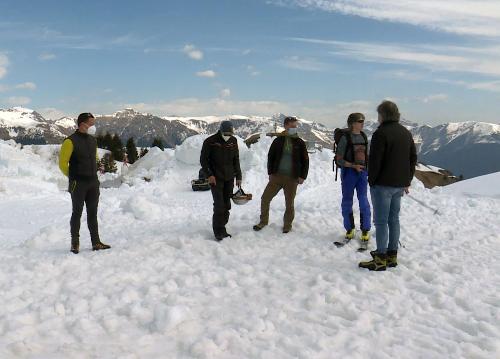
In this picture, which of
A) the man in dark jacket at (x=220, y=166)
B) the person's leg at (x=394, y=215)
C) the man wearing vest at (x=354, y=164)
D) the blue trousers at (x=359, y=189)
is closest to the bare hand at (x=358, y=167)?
the man wearing vest at (x=354, y=164)

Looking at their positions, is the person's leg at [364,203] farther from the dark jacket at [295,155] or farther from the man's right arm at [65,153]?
the man's right arm at [65,153]

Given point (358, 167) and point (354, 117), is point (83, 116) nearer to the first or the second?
point (354, 117)

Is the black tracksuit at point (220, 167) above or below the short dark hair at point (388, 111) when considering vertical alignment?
below

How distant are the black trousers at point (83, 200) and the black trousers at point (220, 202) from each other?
7.35ft

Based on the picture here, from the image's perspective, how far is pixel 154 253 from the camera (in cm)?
A: 768

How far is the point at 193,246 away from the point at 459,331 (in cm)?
476

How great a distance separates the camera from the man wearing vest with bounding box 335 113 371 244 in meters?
7.92

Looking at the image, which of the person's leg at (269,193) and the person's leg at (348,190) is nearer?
the person's leg at (348,190)

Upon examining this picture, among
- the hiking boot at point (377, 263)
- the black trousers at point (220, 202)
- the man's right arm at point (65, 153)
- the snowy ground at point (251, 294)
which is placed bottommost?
the snowy ground at point (251, 294)

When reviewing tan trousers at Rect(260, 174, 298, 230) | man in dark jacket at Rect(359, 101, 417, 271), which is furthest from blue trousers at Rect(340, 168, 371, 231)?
man in dark jacket at Rect(359, 101, 417, 271)

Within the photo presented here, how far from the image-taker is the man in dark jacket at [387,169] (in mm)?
6332

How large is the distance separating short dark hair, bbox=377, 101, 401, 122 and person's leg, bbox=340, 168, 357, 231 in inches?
74.2

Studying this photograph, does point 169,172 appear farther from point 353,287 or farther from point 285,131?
point 353,287

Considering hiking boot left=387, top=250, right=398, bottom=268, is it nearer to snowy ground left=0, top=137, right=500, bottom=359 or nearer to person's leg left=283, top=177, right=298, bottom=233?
snowy ground left=0, top=137, right=500, bottom=359
